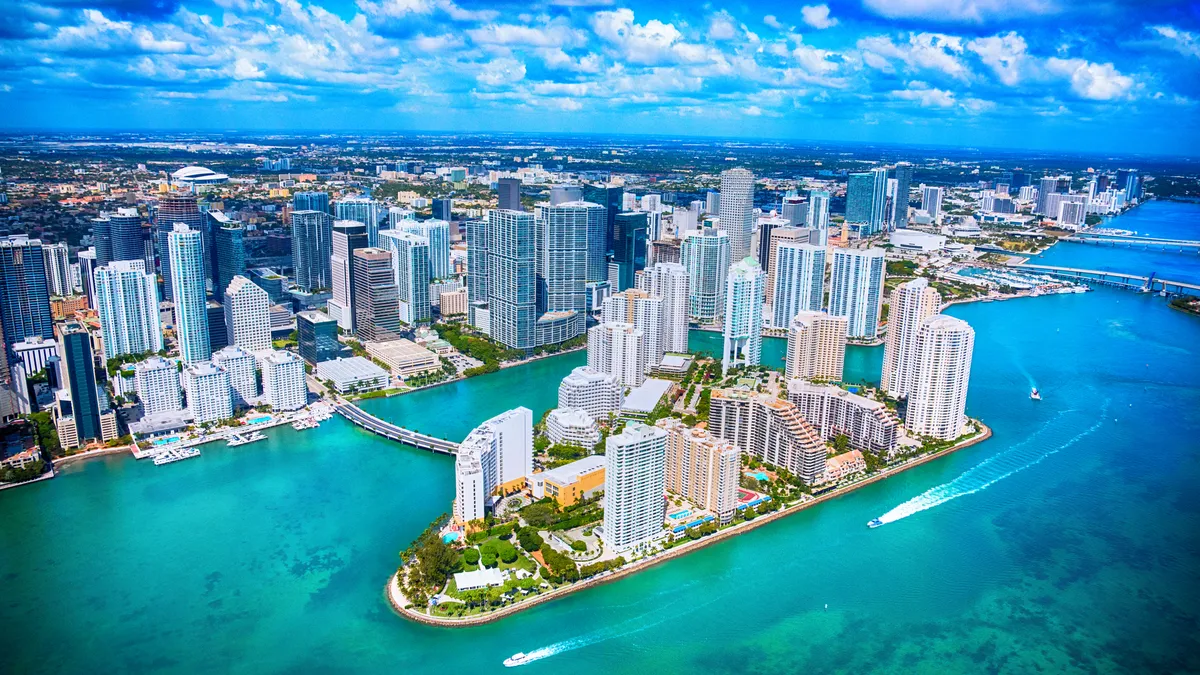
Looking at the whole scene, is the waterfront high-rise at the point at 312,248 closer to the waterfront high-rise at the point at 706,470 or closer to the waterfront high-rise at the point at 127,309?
the waterfront high-rise at the point at 127,309

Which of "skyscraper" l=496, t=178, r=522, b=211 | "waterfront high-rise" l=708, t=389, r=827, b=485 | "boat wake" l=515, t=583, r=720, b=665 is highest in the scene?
"skyscraper" l=496, t=178, r=522, b=211

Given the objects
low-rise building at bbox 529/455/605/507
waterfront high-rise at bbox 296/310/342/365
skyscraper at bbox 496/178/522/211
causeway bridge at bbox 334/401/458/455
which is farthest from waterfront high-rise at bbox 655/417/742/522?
skyscraper at bbox 496/178/522/211

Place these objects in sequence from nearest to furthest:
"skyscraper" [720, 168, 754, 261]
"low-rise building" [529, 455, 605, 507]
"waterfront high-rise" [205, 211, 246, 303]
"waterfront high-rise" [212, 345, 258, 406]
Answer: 1. "low-rise building" [529, 455, 605, 507]
2. "waterfront high-rise" [212, 345, 258, 406]
3. "waterfront high-rise" [205, 211, 246, 303]
4. "skyscraper" [720, 168, 754, 261]

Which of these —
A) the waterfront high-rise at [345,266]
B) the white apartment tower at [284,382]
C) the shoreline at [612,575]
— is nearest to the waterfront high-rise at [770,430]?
the shoreline at [612,575]

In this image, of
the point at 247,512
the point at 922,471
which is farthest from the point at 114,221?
the point at 922,471

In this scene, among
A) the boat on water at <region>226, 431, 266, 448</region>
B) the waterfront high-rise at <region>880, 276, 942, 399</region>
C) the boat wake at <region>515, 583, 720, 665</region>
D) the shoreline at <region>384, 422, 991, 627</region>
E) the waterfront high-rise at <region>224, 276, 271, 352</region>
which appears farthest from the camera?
the waterfront high-rise at <region>224, 276, 271, 352</region>

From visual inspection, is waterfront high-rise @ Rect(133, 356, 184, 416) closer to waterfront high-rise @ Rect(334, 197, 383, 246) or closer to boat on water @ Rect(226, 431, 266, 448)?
boat on water @ Rect(226, 431, 266, 448)

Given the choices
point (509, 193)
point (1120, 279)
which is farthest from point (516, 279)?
point (1120, 279)
